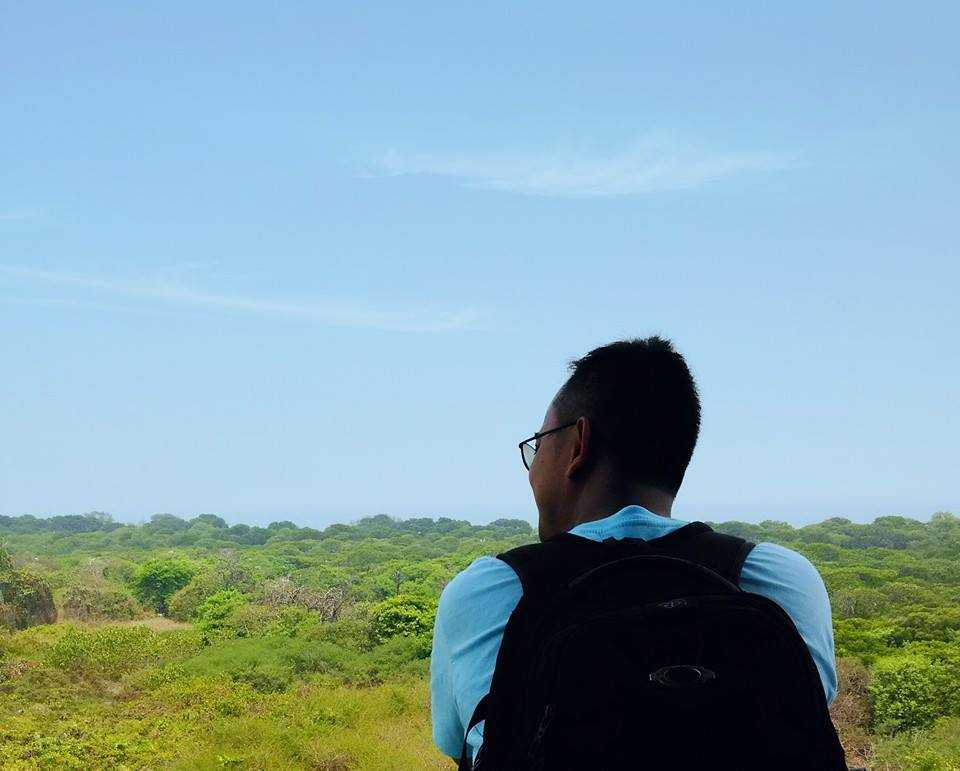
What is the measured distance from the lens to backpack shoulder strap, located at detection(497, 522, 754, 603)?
2.70 ft

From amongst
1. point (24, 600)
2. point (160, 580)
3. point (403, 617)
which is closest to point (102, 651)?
point (24, 600)

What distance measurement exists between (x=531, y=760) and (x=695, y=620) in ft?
0.57

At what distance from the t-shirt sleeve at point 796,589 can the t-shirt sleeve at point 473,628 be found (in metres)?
0.24

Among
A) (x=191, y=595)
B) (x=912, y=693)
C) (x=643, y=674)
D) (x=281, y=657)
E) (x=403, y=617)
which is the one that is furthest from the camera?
(x=191, y=595)

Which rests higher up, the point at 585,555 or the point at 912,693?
the point at 585,555

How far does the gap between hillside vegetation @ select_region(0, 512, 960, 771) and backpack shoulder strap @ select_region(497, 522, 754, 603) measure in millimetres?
3761

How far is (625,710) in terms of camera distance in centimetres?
77

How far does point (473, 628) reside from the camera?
836mm

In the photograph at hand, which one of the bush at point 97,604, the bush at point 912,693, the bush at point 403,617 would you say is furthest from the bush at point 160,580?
the bush at point 912,693

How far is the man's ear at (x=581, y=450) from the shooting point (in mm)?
949

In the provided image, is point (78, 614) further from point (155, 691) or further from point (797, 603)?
point (797, 603)

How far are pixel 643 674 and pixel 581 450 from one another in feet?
0.79

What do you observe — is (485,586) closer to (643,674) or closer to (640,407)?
(643,674)

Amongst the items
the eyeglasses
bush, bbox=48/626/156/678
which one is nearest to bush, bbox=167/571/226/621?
bush, bbox=48/626/156/678
